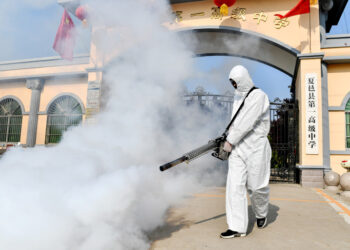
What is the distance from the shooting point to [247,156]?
3.05 m

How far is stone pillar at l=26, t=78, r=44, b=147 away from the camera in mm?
10594

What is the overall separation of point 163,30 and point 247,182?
4302 mm

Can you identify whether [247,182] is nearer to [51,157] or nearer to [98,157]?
[98,157]

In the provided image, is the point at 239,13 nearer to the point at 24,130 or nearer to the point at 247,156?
the point at 247,156

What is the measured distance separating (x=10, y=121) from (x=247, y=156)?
37.6 feet

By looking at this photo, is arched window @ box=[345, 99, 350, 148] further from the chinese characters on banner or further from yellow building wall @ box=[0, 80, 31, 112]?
yellow building wall @ box=[0, 80, 31, 112]

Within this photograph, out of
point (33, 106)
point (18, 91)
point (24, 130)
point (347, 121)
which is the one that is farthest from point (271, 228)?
point (18, 91)

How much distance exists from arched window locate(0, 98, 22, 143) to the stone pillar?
0.88 meters

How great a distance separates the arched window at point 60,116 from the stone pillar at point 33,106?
0.55 meters

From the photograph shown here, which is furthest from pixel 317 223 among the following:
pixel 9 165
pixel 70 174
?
pixel 9 165

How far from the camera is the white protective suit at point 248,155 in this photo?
115 inches

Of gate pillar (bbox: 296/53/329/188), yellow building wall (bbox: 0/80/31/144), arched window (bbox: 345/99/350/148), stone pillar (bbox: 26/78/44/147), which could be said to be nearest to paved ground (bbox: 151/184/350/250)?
gate pillar (bbox: 296/53/329/188)

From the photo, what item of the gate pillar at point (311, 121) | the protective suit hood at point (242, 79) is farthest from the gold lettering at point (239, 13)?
the protective suit hood at point (242, 79)

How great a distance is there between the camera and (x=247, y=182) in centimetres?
308
